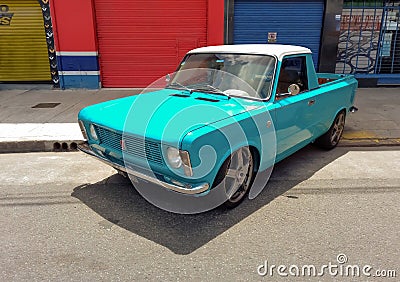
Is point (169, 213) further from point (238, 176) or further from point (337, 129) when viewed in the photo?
point (337, 129)

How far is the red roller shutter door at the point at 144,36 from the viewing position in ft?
31.1

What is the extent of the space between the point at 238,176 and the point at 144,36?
7625 millimetres

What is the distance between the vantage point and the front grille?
116 inches

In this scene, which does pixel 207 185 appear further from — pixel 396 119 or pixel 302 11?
pixel 302 11

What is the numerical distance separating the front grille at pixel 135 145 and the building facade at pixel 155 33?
7.05 metres

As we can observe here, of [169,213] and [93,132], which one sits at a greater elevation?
[93,132]

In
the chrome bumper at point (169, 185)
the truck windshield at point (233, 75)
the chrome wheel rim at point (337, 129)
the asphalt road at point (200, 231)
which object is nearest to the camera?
the asphalt road at point (200, 231)

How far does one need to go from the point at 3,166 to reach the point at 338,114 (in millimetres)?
5514

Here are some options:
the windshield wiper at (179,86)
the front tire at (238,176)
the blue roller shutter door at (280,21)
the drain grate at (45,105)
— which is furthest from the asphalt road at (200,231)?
the blue roller shutter door at (280,21)

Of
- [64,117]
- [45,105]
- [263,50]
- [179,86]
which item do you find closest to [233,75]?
[263,50]

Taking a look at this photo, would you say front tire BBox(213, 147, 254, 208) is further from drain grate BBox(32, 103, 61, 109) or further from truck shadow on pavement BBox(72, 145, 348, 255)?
drain grate BBox(32, 103, 61, 109)

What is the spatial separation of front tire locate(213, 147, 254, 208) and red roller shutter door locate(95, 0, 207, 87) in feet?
23.6

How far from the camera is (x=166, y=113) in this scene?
326 cm

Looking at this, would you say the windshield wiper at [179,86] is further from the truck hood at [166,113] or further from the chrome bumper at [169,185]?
the chrome bumper at [169,185]
